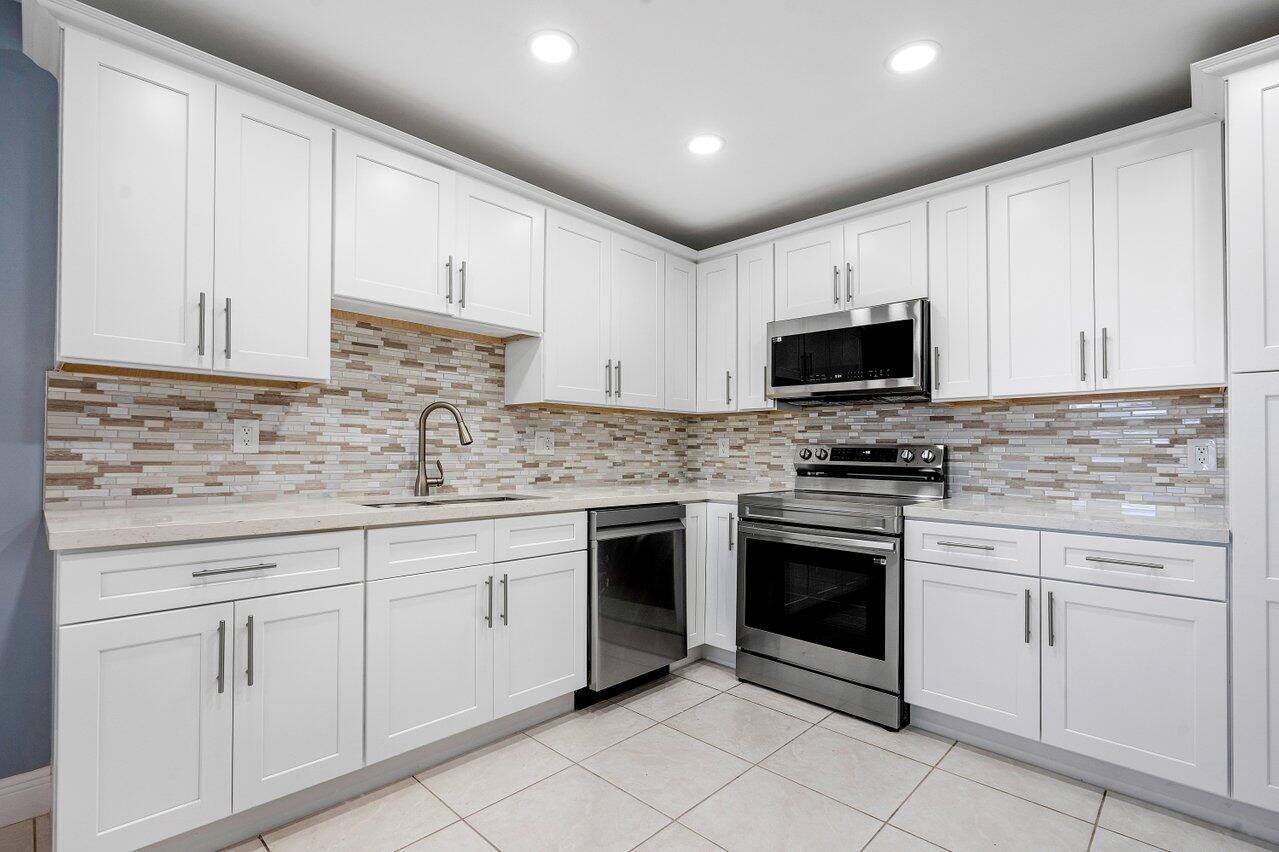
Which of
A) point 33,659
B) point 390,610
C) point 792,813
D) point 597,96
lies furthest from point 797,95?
point 33,659

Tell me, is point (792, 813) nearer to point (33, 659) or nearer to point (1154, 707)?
point (1154, 707)

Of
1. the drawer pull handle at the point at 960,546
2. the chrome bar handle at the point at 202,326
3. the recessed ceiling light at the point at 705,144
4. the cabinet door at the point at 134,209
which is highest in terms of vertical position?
the recessed ceiling light at the point at 705,144

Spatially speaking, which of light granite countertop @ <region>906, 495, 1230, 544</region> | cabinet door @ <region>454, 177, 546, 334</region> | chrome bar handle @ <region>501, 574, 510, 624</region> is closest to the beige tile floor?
chrome bar handle @ <region>501, 574, 510, 624</region>

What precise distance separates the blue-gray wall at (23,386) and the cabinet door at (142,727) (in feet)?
2.27

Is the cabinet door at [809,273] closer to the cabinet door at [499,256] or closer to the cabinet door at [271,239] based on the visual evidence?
the cabinet door at [499,256]

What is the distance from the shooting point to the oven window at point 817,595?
2.61 m

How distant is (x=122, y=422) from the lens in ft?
6.73

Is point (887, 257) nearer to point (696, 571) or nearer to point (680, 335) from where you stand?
point (680, 335)

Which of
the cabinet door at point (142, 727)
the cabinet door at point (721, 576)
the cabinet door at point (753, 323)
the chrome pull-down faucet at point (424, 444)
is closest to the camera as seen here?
the cabinet door at point (142, 727)

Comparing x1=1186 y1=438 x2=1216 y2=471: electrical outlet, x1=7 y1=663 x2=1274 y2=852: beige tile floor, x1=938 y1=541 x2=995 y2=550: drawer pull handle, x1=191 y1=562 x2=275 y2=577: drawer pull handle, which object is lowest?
x1=7 y1=663 x2=1274 y2=852: beige tile floor

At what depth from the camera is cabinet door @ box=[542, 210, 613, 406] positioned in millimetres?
3002

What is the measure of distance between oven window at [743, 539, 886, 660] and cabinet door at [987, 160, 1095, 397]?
1012 millimetres

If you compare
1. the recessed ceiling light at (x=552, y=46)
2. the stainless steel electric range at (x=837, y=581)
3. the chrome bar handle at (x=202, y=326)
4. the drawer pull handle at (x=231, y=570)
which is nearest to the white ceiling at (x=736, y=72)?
the recessed ceiling light at (x=552, y=46)

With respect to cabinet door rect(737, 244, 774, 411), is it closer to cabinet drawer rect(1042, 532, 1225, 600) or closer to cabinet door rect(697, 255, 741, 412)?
cabinet door rect(697, 255, 741, 412)
